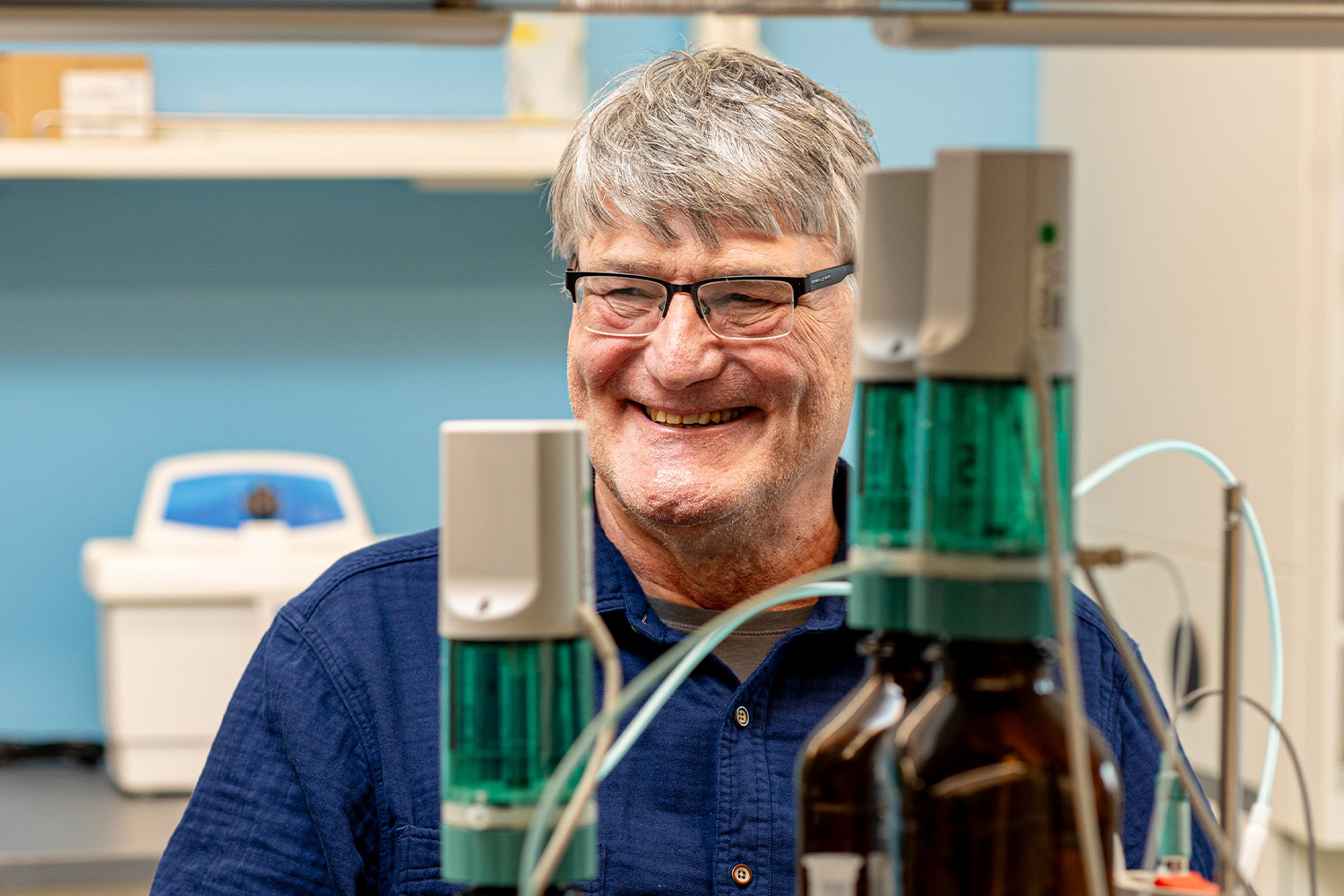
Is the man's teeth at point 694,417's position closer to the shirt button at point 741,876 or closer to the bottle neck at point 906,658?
the shirt button at point 741,876

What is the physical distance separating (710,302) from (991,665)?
2.20ft

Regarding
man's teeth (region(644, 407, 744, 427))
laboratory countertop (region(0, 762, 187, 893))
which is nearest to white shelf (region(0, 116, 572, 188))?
laboratory countertop (region(0, 762, 187, 893))

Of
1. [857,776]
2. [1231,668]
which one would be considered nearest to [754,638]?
[1231,668]

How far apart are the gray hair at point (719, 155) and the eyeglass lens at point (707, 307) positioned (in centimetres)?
4

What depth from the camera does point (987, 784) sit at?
0.43m

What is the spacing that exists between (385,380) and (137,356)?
1.34 ft

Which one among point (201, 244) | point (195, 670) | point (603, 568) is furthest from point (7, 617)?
point (603, 568)

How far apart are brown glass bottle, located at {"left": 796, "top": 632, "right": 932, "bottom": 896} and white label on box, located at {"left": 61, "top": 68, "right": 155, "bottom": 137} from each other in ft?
6.83

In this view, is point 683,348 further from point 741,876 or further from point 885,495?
point 885,495

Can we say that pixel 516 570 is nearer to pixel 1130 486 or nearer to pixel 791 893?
pixel 791 893

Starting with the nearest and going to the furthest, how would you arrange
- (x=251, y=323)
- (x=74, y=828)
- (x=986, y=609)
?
(x=986, y=609)
(x=74, y=828)
(x=251, y=323)

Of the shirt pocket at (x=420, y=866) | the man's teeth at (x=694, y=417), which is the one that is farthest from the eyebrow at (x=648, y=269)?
the shirt pocket at (x=420, y=866)

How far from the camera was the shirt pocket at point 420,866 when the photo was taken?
0.99m

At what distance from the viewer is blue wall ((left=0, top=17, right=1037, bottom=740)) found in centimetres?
242
